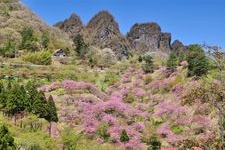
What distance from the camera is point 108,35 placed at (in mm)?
118125

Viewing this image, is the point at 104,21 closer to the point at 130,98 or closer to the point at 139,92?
the point at 139,92

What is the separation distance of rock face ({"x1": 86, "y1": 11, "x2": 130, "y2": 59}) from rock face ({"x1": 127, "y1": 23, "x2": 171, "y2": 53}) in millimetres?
10131

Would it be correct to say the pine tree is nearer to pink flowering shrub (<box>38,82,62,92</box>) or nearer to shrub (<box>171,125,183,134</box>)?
shrub (<box>171,125,183,134</box>)

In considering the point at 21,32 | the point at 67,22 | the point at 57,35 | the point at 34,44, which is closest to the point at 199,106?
the point at 34,44

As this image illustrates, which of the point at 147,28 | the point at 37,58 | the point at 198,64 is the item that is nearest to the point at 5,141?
the point at 198,64

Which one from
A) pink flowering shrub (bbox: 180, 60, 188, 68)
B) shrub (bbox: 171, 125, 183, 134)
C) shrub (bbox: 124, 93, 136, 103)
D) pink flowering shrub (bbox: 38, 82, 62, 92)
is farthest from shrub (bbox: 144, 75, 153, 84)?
shrub (bbox: 171, 125, 183, 134)

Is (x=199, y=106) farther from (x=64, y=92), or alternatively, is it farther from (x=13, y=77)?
(x=13, y=77)

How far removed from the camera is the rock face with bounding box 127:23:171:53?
129 m

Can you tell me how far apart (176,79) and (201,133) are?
1527 cm

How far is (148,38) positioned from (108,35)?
50.6 ft

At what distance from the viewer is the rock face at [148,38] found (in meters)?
129

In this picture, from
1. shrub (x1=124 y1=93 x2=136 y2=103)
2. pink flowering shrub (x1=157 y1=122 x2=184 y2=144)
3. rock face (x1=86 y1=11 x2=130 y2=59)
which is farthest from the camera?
rock face (x1=86 y1=11 x2=130 y2=59)

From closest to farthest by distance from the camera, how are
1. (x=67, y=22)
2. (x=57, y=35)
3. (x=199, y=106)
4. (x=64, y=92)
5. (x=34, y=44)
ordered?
(x=199, y=106), (x=64, y=92), (x=34, y=44), (x=57, y=35), (x=67, y=22)

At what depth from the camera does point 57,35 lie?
358 feet
